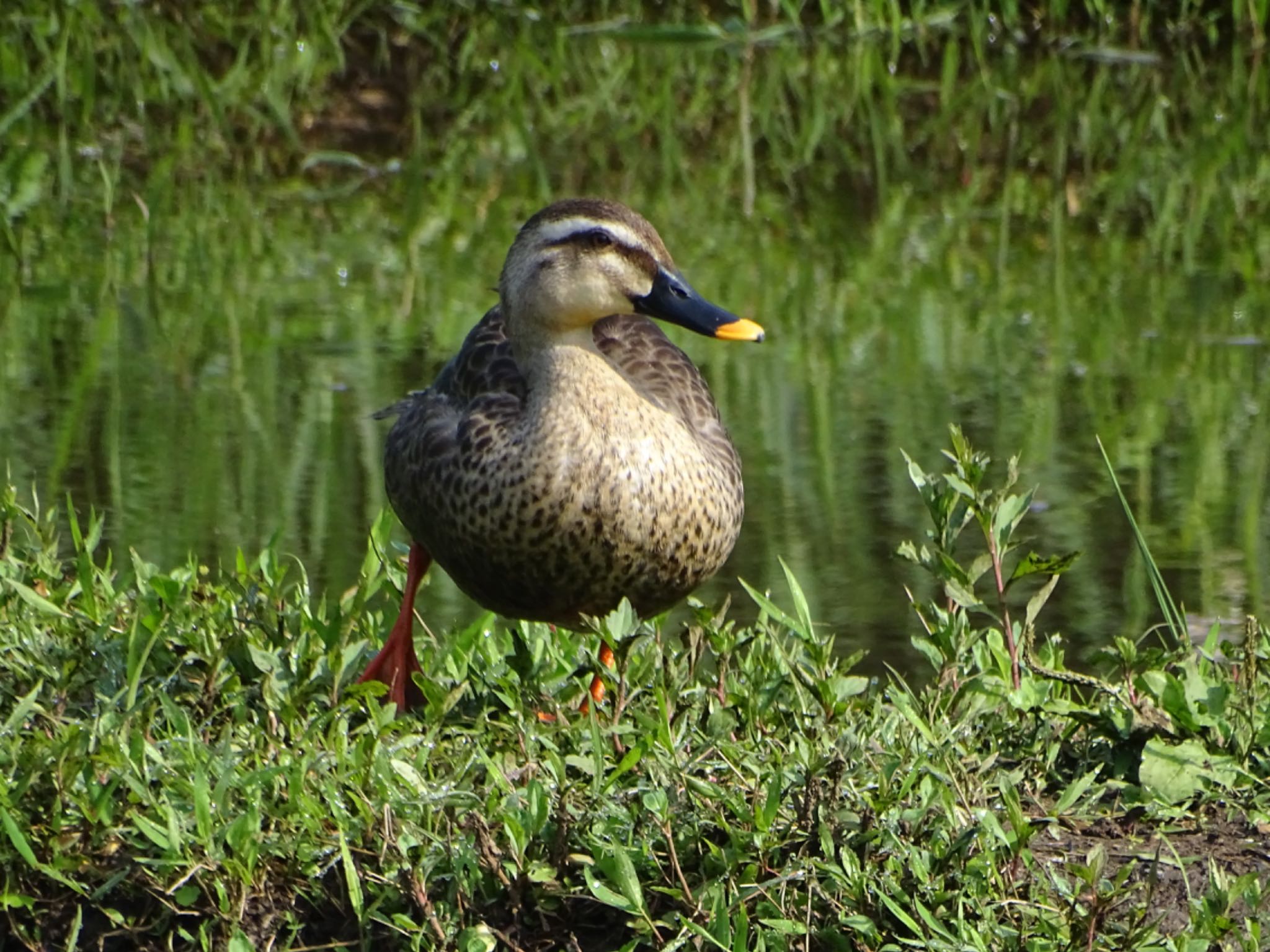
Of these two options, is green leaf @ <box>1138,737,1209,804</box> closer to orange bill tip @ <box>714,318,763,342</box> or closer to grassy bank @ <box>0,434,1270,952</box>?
grassy bank @ <box>0,434,1270,952</box>

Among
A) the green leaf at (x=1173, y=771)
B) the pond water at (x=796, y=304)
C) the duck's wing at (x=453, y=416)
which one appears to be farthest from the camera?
the pond water at (x=796, y=304)

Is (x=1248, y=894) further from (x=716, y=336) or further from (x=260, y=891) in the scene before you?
(x=716, y=336)

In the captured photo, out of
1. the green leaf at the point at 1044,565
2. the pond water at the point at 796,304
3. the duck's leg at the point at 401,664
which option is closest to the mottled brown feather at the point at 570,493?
the duck's leg at the point at 401,664

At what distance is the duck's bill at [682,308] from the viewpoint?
479cm

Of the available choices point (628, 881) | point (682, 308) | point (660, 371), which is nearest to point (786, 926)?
point (628, 881)

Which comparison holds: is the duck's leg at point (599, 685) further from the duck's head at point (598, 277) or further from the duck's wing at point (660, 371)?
the duck's head at point (598, 277)

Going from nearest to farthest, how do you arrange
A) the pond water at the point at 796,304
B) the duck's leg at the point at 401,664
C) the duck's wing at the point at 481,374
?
1. the duck's leg at the point at 401,664
2. the duck's wing at the point at 481,374
3. the pond water at the point at 796,304

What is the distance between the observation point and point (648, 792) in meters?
3.60

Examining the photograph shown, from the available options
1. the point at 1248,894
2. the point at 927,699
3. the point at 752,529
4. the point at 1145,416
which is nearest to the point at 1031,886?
the point at 1248,894

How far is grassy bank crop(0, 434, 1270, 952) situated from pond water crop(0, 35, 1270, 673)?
86 cm

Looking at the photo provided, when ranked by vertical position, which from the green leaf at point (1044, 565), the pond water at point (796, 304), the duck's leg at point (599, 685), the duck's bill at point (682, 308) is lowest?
the pond water at point (796, 304)

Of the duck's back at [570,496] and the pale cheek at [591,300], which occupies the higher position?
the pale cheek at [591,300]

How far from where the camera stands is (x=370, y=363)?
24.1 ft

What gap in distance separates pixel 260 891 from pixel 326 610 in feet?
4.29
